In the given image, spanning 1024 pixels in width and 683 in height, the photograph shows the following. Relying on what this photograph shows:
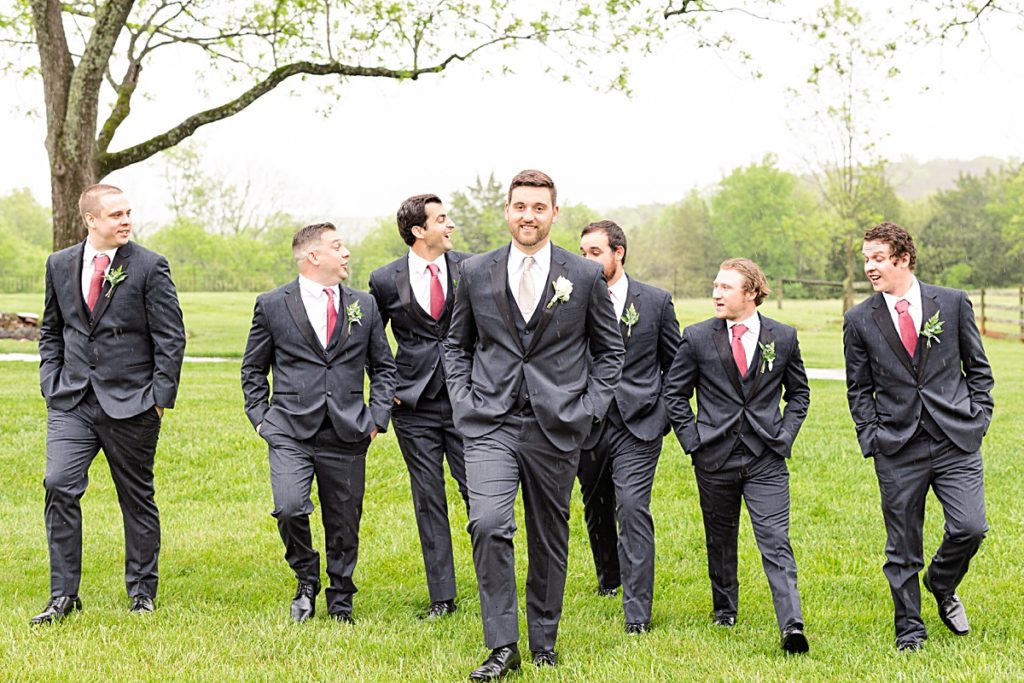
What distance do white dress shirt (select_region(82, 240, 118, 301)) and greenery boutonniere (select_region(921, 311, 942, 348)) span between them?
479 cm

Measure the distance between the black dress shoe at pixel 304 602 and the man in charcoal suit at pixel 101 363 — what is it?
0.95 m

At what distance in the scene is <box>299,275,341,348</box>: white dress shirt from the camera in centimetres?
679

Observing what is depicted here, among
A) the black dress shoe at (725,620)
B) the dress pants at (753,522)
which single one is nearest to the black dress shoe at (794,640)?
the dress pants at (753,522)

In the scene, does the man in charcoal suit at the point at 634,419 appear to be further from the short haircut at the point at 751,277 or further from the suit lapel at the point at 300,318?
the suit lapel at the point at 300,318

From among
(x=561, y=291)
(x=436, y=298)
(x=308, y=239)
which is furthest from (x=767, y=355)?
(x=308, y=239)

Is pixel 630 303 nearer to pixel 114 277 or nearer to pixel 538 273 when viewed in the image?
pixel 538 273

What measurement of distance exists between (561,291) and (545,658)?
1.88 metres

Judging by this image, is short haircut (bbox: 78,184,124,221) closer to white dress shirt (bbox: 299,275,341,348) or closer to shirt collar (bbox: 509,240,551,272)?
white dress shirt (bbox: 299,275,341,348)

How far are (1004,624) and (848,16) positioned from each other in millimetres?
38491

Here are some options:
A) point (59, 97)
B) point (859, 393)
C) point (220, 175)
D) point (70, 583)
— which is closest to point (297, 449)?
point (70, 583)

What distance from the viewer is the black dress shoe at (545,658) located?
18.5 ft

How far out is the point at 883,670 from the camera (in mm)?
5645

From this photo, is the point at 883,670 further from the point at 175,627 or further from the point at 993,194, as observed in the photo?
the point at 993,194

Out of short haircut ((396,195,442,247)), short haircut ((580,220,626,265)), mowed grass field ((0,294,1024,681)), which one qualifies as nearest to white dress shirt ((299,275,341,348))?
short haircut ((396,195,442,247))
